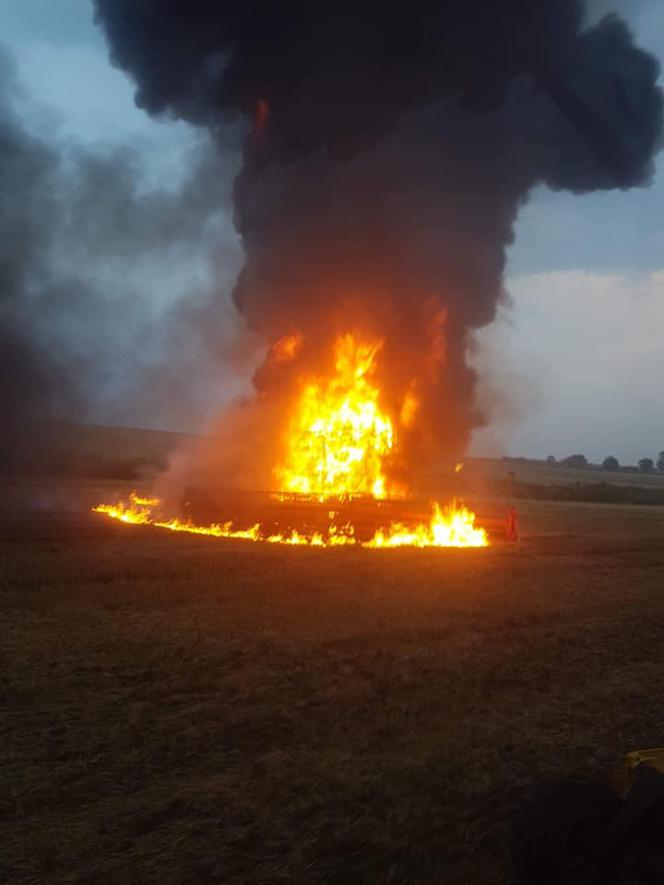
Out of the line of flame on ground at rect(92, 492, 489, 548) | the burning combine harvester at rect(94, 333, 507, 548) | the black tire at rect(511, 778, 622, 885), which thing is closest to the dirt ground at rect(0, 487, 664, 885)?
the black tire at rect(511, 778, 622, 885)

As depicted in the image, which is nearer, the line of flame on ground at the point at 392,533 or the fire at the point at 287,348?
the line of flame on ground at the point at 392,533

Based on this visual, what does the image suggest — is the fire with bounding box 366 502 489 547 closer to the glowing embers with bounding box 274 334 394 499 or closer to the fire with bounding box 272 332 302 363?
the glowing embers with bounding box 274 334 394 499

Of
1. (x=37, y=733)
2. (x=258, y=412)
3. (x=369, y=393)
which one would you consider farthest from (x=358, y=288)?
(x=37, y=733)

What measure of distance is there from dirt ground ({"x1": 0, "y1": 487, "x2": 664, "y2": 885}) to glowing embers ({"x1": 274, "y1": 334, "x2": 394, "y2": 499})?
10981 mm

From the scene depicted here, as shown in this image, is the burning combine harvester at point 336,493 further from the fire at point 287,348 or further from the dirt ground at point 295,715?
the dirt ground at point 295,715

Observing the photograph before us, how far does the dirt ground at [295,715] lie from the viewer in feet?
16.3

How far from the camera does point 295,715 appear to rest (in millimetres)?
7418

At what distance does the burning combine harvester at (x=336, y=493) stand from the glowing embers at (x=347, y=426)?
1.4 inches

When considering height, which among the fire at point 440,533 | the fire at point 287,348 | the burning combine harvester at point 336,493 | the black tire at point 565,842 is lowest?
the black tire at point 565,842

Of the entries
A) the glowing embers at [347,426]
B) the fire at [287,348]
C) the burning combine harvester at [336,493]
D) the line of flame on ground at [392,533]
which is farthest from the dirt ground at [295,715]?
the fire at [287,348]

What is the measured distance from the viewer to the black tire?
14.5 feet

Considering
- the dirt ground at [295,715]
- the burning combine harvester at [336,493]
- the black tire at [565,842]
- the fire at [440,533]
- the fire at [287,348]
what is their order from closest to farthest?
the black tire at [565,842] → the dirt ground at [295,715] → the fire at [440,533] → the burning combine harvester at [336,493] → the fire at [287,348]

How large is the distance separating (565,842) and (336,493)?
20626mm

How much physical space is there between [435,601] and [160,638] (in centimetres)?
528
